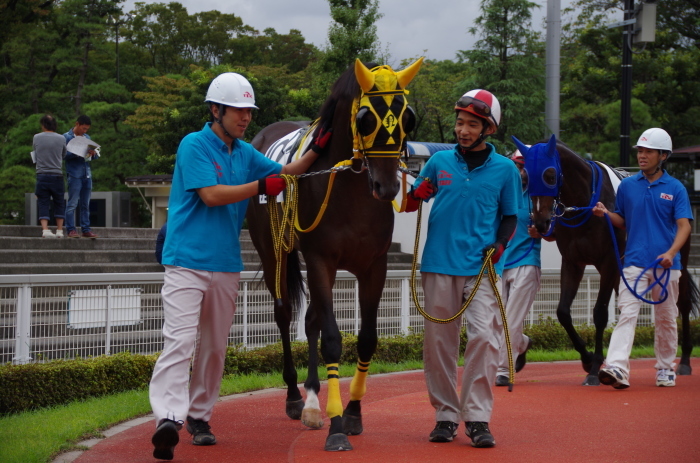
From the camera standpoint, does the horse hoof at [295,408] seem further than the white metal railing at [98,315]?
No

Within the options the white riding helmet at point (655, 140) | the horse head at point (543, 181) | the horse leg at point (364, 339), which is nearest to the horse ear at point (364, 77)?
the horse leg at point (364, 339)

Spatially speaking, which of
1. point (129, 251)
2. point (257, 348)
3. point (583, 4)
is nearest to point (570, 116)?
point (583, 4)

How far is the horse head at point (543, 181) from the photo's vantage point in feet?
24.6

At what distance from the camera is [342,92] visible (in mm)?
5309

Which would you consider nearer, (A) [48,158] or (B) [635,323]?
(B) [635,323]

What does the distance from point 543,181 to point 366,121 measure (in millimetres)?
3142

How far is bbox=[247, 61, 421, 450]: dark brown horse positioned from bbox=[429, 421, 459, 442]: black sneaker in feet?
1.77

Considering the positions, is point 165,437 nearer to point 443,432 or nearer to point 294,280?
point 443,432

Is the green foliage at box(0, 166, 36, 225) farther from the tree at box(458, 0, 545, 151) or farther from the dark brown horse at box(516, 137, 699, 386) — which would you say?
the dark brown horse at box(516, 137, 699, 386)

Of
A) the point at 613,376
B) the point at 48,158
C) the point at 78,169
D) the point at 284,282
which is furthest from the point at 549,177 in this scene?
the point at 48,158

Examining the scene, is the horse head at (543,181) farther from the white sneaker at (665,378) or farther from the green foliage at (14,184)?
the green foliage at (14,184)

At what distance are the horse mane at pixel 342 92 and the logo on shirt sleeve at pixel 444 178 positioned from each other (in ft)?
2.29

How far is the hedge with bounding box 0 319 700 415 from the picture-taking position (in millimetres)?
6395

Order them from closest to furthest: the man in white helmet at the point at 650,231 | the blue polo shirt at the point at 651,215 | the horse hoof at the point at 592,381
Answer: the man in white helmet at the point at 650,231 < the blue polo shirt at the point at 651,215 < the horse hoof at the point at 592,381
